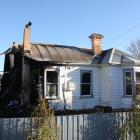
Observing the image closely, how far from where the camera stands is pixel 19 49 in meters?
20.2

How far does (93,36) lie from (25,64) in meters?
5.54

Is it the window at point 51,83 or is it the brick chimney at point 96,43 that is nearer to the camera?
the window at point 51,83

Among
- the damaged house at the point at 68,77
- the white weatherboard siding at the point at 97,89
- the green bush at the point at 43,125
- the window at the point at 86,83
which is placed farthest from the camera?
the window at the point at 86,83

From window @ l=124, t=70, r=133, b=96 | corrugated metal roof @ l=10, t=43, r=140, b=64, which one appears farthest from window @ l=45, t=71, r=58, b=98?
window @ l=124, t=70, r=133, b=96

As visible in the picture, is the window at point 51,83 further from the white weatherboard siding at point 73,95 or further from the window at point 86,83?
the window at point 86,83

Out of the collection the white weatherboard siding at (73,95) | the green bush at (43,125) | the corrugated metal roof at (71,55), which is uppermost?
the corrugated metal roof at (71,55)

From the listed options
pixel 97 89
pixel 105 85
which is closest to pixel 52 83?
pixel 97 89

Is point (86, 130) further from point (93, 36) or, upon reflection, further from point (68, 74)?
point (93, 36)

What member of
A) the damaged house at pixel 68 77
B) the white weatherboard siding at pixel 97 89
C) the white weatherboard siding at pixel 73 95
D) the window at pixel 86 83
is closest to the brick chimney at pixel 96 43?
the damaged house at pixel 68 77

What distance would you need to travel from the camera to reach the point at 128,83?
68.0 feet

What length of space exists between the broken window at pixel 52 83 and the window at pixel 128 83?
4.53 meters

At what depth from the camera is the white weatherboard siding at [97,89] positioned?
1975cm

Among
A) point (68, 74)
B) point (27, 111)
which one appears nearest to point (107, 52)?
point (68, 74)

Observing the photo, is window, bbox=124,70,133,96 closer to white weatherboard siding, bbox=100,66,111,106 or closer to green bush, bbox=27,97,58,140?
white weatherboard siding, bbox=100,66,111,106
